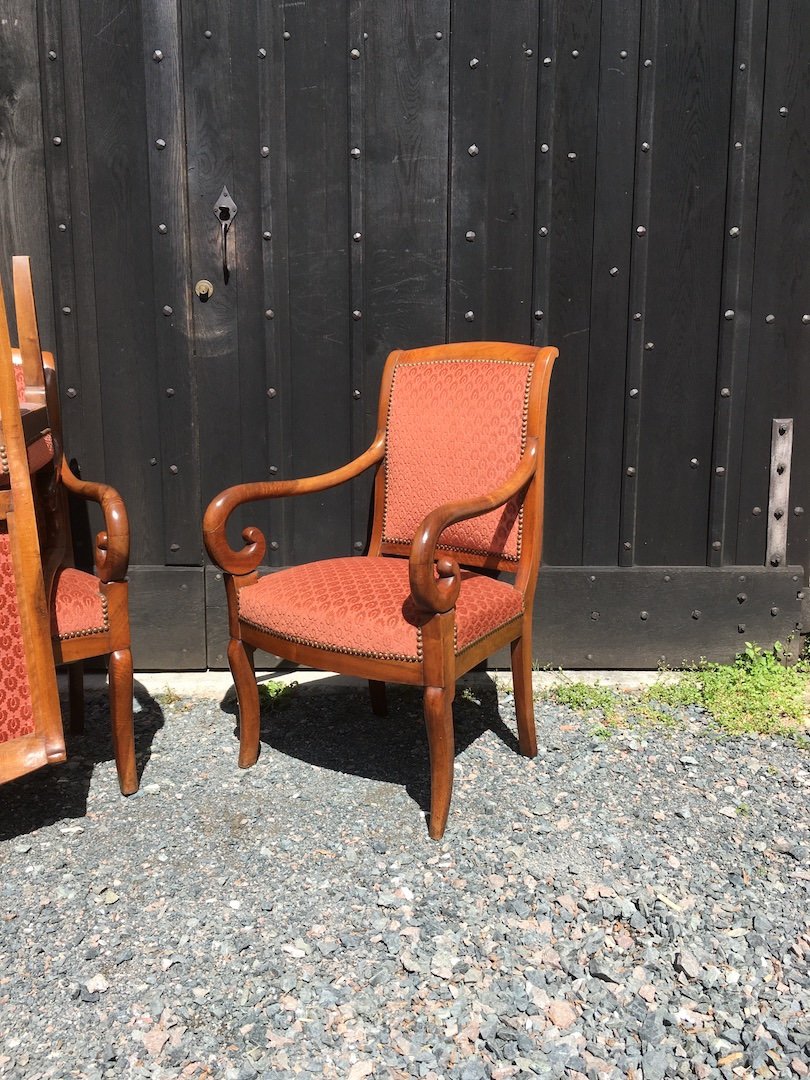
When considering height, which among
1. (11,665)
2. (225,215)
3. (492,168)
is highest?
(492,168)

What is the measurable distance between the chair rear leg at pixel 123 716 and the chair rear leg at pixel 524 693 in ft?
3.32

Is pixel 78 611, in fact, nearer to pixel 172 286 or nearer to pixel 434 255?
pixel 172 286

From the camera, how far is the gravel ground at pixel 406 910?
62.2 inches

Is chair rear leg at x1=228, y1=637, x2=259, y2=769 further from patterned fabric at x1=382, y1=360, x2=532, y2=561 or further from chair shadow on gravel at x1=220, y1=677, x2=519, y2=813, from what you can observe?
patterned fabric at x1=382, y1=360, x2=532, y2=561

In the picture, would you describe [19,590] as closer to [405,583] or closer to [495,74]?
[405,583]

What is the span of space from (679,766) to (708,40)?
2.17m

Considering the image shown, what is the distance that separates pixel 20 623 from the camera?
208 centimetres

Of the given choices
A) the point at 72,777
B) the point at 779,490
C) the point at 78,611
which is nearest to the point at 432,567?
the point at 78,611

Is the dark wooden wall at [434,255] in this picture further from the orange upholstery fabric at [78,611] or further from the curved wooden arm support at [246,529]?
the orange upholstery fabric at [78,611]

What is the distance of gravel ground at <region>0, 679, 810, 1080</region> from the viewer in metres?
1.58

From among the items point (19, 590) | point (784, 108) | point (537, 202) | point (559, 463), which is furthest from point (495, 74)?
point (19, 590)

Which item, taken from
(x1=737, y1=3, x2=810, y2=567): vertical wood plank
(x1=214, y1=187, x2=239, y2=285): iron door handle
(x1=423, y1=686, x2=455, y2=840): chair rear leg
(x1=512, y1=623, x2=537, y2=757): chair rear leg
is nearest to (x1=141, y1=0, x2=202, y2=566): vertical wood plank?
(x1=214, y1=187, x2=239, y2=285): iron door handle

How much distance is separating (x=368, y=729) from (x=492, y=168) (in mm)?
1772

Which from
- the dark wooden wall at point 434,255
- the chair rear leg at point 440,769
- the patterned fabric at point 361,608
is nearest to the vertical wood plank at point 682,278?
the dark wooden wall at point 434,255
